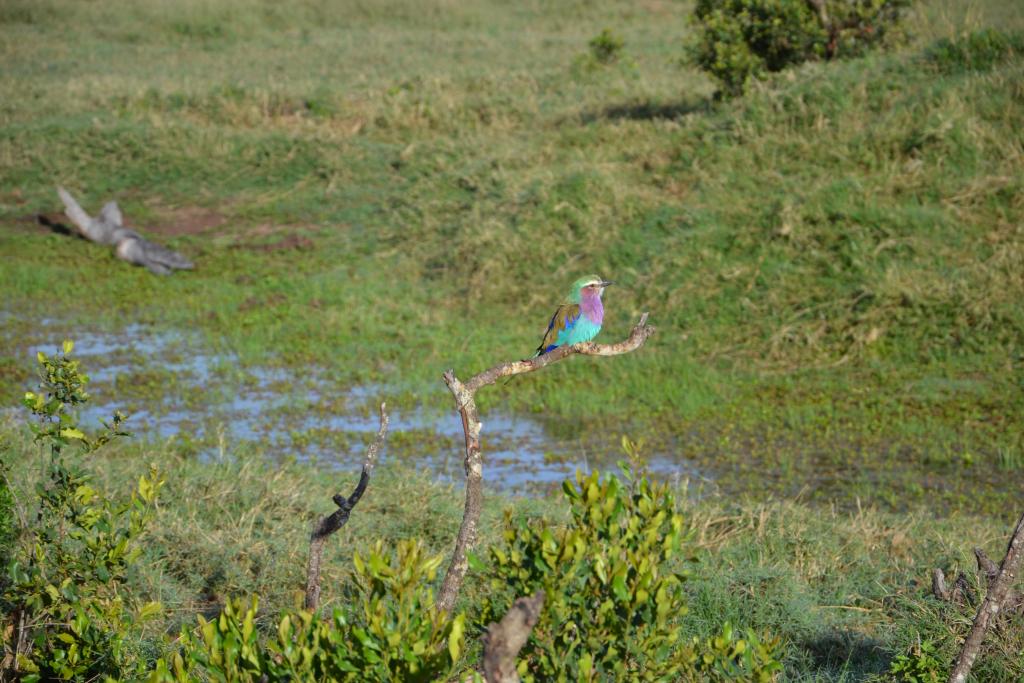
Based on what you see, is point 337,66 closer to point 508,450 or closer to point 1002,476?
point 508,450

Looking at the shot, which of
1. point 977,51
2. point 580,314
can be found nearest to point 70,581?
point 580,314

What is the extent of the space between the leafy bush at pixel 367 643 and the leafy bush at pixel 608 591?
13.0 inches

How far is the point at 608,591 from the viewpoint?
3039 mm

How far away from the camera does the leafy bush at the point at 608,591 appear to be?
9.78ft

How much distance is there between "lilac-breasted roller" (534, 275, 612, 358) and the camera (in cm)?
530

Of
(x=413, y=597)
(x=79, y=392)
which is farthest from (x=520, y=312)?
(x=413, y=597)

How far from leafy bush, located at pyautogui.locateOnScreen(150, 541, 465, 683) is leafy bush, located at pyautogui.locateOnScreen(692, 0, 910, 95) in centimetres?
1258

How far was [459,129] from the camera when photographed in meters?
16.8

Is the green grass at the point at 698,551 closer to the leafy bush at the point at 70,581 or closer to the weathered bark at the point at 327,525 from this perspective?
the leafy bush at the point at 70,581

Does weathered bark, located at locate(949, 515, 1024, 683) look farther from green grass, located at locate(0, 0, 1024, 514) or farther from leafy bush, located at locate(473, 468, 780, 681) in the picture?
green grass, located at locate(0, 0, 1024, 514)

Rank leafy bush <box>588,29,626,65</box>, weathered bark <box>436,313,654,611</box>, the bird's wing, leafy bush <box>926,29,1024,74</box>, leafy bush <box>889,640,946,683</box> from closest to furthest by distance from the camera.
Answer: weathered bark <box>436,313,654,611</box>, leafy bush <box>889,640,946,683</box>, the bird's wing, leafy bush <box>926,29,1024,74</box>, leafy bush <box>588,29,626,65</box>

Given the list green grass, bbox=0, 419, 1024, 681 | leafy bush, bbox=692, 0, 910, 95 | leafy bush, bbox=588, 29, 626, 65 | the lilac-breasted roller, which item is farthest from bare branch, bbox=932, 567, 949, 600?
leafy bush, bbox=588, 29, 626, 65

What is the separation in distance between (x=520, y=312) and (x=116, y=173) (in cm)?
765

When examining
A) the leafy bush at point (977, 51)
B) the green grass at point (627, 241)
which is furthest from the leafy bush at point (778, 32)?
the leafy bush at point (977, 51)
